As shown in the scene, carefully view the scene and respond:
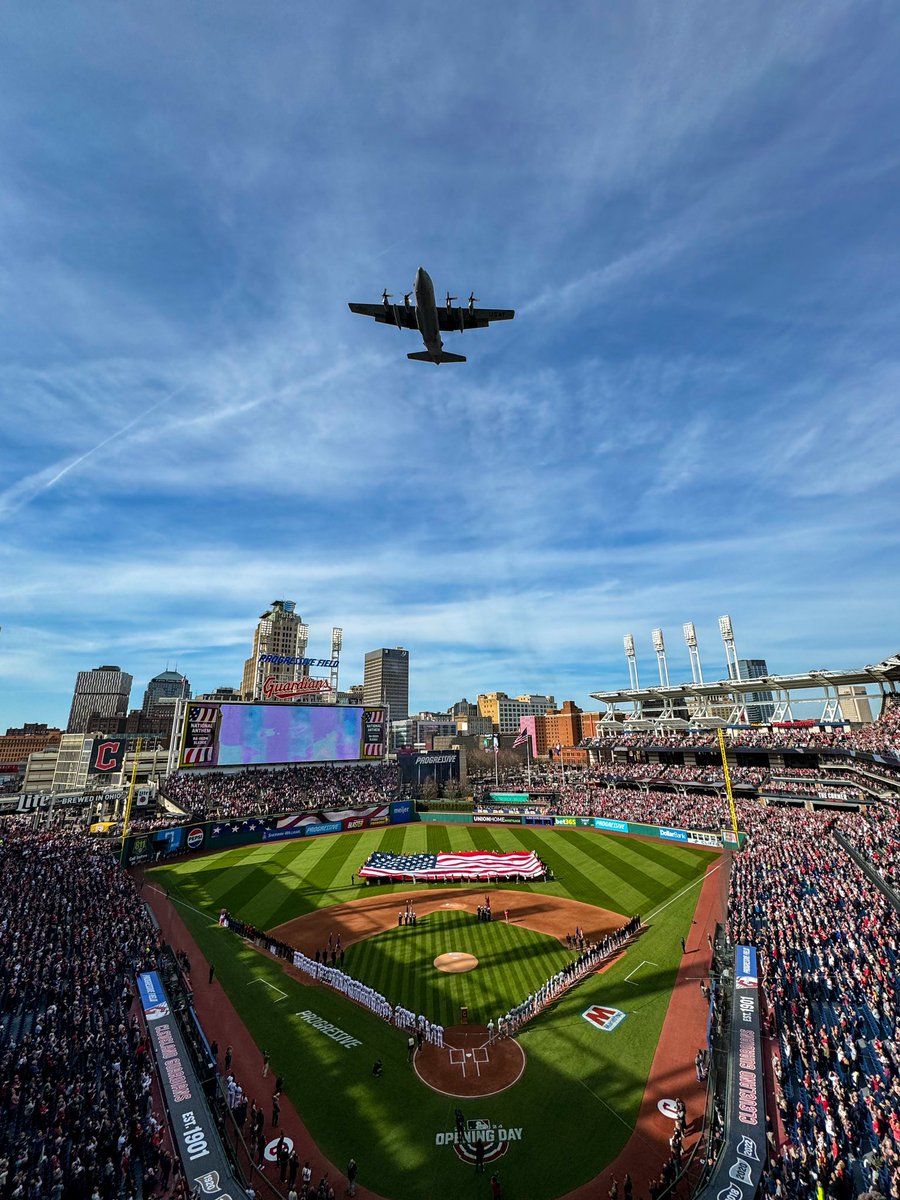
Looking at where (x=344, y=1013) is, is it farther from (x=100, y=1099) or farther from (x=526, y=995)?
(x=100, y=1099)

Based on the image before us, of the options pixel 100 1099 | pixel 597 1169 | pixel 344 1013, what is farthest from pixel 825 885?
pixel 100 1099

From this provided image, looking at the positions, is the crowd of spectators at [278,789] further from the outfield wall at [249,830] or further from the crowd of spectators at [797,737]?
the crowd of spectators at [797,737]

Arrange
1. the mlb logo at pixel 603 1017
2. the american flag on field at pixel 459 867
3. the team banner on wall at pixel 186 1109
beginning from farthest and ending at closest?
→ the american flag on field at pixel 459 867 < the mlb logo at pixel 603 1017 < the team banner on wall at pixel 186 1109

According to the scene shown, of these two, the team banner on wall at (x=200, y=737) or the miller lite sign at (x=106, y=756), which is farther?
the team banner on wall at (x=200, y=737)

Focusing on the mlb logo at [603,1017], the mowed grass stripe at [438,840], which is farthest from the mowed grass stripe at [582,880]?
the mlb logo at [603,1017]

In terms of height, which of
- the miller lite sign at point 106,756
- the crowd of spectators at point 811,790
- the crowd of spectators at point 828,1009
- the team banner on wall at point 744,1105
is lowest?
the team banner on wall at point 744,1105

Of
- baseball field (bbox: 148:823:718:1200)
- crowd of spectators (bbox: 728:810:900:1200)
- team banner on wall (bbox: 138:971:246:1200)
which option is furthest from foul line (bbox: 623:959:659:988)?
team banner on wall (bbox: 138:971:246:1200)

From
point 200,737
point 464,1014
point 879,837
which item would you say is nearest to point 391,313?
point 464,1014

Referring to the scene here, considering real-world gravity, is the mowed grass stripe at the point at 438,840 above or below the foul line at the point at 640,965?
above
